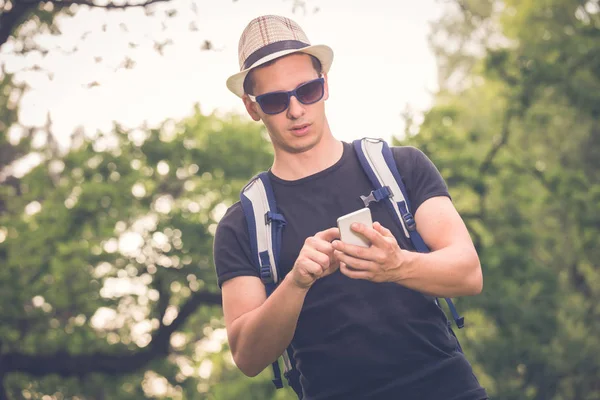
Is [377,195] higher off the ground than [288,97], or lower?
lower

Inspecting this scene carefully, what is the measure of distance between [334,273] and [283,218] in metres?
0.29

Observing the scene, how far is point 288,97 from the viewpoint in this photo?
9.73 feet

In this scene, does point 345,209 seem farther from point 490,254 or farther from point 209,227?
point 209,227

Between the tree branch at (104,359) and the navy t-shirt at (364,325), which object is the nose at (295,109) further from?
the tree branch at (104,359)

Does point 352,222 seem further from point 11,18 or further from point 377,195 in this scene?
point 11,18

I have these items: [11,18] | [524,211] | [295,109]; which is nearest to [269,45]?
[295,109]

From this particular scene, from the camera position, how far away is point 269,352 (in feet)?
8.84

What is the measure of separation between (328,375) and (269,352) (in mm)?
230

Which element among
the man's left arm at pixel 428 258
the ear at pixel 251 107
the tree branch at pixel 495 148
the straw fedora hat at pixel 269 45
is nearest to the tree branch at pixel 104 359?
the tree branch at pixel 495 148

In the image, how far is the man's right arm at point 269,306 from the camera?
95.0 inches

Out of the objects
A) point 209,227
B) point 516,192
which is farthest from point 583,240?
point 209,227

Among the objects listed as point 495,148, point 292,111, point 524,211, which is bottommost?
point 524,211

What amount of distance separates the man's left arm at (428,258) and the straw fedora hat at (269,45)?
775 millimetres

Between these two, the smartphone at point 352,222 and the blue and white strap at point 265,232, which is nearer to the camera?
the smartphone at point 352,222
